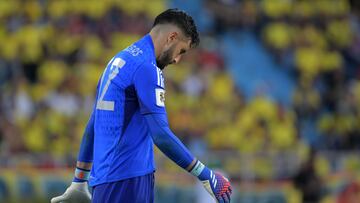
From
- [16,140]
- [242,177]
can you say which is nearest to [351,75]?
[242,177]

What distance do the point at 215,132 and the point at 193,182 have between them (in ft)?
7.87

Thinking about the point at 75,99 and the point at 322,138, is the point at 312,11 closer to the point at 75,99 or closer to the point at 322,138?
the point at 322,138

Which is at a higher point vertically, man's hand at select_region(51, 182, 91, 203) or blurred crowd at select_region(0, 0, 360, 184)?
blurred crowd at select_region(0, 0, 360, 184)

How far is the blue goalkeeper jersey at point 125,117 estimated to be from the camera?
16.9 ft

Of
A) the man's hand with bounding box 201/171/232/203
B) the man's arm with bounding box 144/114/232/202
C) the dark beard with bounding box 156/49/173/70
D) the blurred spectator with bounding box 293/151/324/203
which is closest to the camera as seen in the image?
the man's arm with bounding box 144/114/232/202

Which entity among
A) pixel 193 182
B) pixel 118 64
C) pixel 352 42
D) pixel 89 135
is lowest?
pixel 193 182

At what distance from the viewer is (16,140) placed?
12.9 metres

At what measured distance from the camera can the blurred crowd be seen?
13562 millimetres

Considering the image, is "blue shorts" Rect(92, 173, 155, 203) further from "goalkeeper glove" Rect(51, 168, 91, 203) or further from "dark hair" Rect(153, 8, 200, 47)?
"dark hair" Rect(153, 8, 200, 47)

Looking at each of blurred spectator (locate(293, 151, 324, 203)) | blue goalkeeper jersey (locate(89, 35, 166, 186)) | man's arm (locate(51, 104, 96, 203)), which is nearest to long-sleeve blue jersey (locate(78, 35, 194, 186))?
blue goalkeeper jersey (locate(89, 35, 166, 186))

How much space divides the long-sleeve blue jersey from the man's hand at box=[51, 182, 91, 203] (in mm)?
459

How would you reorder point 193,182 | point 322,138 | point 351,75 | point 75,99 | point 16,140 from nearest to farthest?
1. point 193,182
2. point 16,140
3. point 75,99
4. point 322,138
5. point 351,75

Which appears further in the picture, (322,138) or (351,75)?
(351,75)

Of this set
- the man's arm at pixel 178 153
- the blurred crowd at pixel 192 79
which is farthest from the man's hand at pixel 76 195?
the blurred crowd at pixel 192 79
